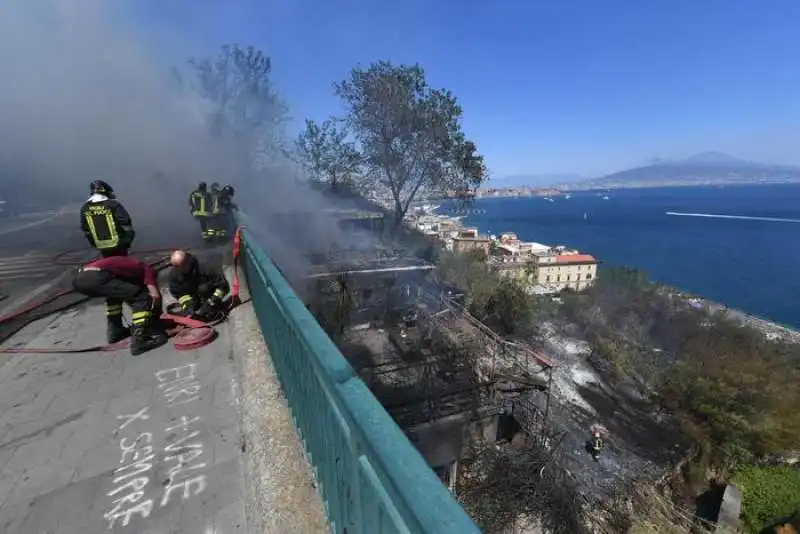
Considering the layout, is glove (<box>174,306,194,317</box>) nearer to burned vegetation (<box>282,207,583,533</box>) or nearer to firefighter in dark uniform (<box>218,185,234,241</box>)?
firefighter in dark uniform (<box>218,185,234,241</box>)

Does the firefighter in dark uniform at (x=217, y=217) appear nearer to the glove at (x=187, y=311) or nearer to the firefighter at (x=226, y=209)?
the firefighter at (x=226, y=209)

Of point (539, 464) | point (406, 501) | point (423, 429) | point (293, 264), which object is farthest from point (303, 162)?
point (406, 501)

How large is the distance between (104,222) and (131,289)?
661 mm

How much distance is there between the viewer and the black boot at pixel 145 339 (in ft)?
12.4

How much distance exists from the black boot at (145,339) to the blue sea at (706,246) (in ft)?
196

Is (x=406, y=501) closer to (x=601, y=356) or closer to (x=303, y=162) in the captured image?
(x=601, y=356)

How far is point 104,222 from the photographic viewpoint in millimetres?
3582

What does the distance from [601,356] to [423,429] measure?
52.7 feet

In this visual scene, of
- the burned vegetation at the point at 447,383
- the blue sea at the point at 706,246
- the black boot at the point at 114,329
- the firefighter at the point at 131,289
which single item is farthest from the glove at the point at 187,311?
the blue sea at the point at 706,246

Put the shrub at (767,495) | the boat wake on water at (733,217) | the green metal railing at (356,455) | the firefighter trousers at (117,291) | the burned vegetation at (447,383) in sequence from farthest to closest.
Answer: the boat wake on water at (733,217) < the shrub at (767,495) < the burned vegetation at (447,383) < the firefighter trousers at (117,291) < the green metal railing at (356,455)

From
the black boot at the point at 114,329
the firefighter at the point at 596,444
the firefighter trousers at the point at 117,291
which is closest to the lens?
the firefighter trousers at the point at 117,291

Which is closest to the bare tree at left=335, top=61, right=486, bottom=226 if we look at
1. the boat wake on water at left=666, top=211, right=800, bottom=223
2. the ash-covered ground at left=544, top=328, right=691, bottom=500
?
the ash-covered ground at left=544, top=328, right=691, bottom=500

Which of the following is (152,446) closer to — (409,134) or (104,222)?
(104,222)

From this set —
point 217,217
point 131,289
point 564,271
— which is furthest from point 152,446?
point 564,271
